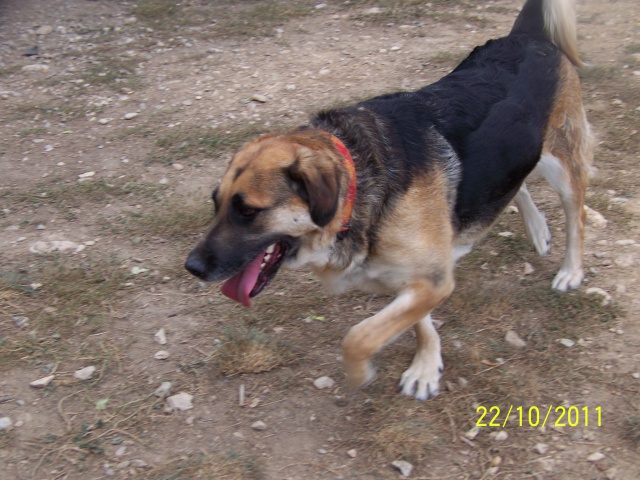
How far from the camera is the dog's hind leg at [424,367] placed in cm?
344

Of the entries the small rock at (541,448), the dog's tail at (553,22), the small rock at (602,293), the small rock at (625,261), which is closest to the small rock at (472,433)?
the small rock at (541,448)

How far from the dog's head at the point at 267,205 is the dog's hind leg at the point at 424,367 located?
2.84 feet

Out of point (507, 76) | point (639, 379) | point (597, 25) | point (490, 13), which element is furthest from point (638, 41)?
point (639, 379)

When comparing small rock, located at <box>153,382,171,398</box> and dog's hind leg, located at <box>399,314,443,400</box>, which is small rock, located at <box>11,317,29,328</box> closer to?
small rock, located at <box>153,382,171,398</box>

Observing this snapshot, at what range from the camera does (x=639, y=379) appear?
3.42m

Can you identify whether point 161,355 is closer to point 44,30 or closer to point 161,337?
point 161,337

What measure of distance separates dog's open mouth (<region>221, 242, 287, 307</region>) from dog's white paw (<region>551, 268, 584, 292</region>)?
1.93 m

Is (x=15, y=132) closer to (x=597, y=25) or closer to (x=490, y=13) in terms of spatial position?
(x=490, y=13)

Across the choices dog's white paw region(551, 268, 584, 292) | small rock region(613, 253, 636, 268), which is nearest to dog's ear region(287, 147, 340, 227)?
dog's white paw region(551, 268, 584, 292)

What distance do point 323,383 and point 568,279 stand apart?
5.62ft

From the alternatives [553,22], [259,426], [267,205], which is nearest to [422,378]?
[259,426]

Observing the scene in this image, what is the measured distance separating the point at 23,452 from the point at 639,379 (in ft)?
9.78

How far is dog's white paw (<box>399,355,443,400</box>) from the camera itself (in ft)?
11.3

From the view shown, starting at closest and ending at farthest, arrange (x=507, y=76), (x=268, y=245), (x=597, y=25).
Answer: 1. (x=268, y=245)
2. (x=507, y=76)
3. (x=597, y=25)
